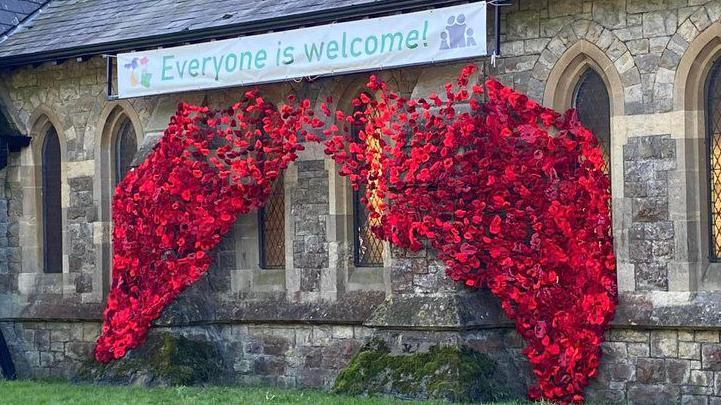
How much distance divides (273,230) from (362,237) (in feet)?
4.37

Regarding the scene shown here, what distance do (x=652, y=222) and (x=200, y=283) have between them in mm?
5945

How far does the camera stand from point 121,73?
18.1m

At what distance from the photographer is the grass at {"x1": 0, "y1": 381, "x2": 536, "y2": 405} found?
571 inches

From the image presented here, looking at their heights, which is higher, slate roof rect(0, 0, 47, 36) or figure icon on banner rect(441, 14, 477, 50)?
slate roof rect(0, 0, 47, 36)

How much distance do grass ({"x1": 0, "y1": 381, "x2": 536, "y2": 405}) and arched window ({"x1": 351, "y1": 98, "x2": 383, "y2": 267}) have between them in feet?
5.79

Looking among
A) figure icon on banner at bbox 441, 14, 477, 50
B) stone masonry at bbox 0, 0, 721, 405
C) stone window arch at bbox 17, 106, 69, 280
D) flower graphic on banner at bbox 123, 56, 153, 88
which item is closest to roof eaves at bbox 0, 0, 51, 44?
stone window arch at bbox 17, 106, 69, 280

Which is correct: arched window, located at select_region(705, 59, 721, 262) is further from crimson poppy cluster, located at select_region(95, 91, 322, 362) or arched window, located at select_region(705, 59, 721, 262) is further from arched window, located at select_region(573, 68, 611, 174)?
crimson poppy cluster, located at select_region(95, 91, 322, 362)

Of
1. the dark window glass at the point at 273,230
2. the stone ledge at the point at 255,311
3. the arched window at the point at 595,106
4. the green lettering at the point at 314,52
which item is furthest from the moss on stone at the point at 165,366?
the arched window at the point at 595,106

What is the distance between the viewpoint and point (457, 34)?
48.9 feet

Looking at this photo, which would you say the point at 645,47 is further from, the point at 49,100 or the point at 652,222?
the point at 49,100

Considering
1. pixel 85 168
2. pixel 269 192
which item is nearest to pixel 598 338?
pixel 269 192

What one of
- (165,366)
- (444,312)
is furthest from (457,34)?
(165,366)

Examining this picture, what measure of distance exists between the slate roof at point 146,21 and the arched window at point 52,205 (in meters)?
1.31

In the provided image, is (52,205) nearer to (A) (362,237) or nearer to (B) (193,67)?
(B) (193,67)
